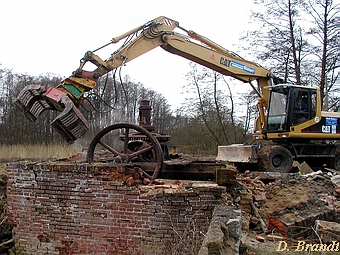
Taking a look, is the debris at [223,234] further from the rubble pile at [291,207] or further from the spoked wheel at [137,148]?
the spoked wheel at [137,148]

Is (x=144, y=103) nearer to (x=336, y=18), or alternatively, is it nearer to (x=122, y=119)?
(x=336, y=18)

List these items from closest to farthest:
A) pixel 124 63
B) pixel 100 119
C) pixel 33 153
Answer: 1. pixel 124 63
2. pixel 33 153
3. pixel 100 119

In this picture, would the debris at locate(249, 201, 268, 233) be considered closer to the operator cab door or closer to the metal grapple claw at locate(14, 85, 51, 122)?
the metal grapple claw at locate(14, 85, 51, 122)

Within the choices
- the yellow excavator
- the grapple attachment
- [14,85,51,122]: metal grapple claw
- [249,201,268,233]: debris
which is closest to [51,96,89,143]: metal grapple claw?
the grapple attachment

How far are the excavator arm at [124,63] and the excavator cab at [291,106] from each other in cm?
62

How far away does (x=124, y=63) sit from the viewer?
7.67 metres

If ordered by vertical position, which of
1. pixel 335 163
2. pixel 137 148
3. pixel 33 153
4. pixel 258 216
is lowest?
pixel 258 216

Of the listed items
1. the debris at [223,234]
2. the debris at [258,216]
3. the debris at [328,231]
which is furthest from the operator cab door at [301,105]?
the debris at [223,234]

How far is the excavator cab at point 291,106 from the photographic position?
9852 mm

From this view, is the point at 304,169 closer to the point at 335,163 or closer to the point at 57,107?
the point at 335,163

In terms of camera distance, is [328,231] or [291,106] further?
[291,106]

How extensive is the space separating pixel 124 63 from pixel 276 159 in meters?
5.01

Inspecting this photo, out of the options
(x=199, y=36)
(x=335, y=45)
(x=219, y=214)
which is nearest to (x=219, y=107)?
(x=335, y=45)

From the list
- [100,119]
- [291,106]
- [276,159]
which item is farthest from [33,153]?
[291,106]
